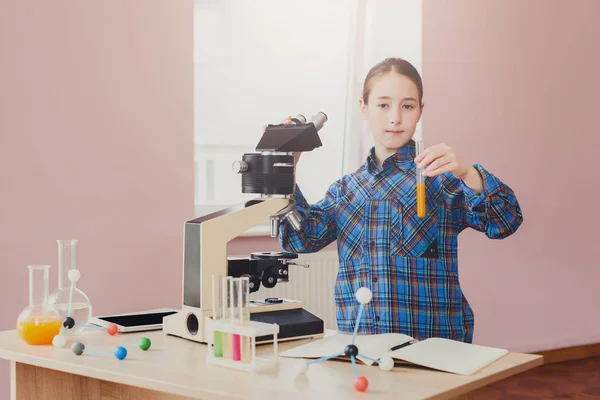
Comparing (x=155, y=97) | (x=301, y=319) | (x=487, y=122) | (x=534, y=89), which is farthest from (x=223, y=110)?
(x=301, y=319)

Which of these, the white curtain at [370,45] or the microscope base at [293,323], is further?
the white curtain at [370,45]

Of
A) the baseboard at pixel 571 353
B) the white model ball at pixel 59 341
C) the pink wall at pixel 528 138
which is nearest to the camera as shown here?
the white model ball at pixel 59 341

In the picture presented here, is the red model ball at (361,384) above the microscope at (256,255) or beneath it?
beneath

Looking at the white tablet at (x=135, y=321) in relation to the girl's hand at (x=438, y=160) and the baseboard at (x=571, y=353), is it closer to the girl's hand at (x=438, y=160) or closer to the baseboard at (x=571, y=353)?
the girl's hand at (x=438, y=160)

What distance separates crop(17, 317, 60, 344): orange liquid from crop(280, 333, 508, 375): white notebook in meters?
0.52

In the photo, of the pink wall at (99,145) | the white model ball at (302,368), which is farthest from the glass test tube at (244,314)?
the pink wall at (99,145)

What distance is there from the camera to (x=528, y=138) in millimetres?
5035

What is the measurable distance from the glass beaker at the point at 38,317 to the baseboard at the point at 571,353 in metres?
3.97

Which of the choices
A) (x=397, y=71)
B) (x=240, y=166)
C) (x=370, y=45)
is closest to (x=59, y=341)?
(x=240, y=166)

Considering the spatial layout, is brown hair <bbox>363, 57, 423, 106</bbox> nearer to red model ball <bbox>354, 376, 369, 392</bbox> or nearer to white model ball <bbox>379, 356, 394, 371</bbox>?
white model ball <bbox>379, 356, 394, 371</bbox>

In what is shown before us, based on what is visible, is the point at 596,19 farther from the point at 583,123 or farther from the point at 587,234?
the point at 587,234

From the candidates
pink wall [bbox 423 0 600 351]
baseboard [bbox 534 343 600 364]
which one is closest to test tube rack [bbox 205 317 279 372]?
pink wall [bbox 423 0 600 351]

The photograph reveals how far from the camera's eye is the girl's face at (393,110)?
7.45ft

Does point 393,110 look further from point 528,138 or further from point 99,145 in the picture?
point 528,138
